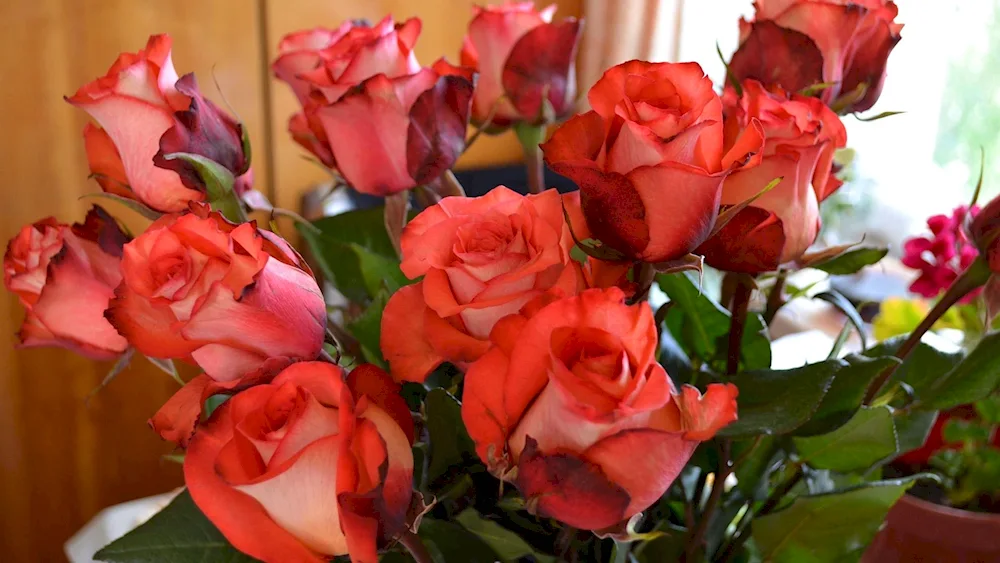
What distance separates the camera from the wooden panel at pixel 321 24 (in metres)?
1.85

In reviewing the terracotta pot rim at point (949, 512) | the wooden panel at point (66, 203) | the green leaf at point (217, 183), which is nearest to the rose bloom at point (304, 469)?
the green leaf at point (217, 183)

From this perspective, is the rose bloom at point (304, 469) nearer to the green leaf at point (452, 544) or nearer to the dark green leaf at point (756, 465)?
the green leaf at point (452, 544)

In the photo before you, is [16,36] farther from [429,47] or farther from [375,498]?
[375,498]

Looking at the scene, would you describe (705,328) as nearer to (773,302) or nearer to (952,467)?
(773,302)

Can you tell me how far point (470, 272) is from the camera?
28cm

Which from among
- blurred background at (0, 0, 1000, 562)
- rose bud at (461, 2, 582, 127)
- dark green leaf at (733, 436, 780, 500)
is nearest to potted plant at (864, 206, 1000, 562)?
dark green leaf at (733, 436, 780, 500)

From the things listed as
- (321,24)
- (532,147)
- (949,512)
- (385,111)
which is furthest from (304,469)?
(321,24)

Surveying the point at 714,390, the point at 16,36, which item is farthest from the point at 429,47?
the point at 714,390

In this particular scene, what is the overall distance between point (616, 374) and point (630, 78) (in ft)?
0.36

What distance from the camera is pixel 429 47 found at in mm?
2076

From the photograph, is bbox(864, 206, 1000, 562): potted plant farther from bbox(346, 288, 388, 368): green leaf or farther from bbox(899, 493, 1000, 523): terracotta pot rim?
bbox(346, 288, 388, 368): green leaf

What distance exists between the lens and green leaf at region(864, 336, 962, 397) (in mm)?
442

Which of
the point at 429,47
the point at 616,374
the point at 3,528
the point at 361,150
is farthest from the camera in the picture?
the point at 429,47

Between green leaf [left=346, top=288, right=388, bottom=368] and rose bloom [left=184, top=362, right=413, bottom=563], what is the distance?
0.37ft
